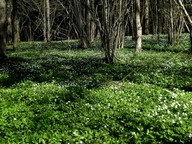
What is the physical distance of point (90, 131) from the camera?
19.3ft

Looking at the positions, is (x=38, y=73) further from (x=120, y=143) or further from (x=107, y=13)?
(x=120, y=143)

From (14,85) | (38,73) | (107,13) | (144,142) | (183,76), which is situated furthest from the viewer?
(107,13)

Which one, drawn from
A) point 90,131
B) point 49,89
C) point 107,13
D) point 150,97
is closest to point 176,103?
point 150,97

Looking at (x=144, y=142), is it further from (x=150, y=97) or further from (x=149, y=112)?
(x=150, y=97)

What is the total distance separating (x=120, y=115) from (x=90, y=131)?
4.26 feet

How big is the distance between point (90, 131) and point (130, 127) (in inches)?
48.7

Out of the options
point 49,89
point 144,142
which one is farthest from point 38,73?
point 144,142

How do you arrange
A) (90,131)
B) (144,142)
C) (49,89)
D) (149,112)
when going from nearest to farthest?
(144,142) < (90,131) < (149,112) < (49,89)

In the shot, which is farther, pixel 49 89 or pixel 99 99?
pixel 49 89

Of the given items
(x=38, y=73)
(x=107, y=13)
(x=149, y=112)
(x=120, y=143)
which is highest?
(x=107, y=13)

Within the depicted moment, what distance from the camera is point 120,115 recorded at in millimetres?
6672

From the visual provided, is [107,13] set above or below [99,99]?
above

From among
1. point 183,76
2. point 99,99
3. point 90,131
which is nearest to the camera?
point 90,131

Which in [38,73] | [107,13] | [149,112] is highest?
[107,13]
